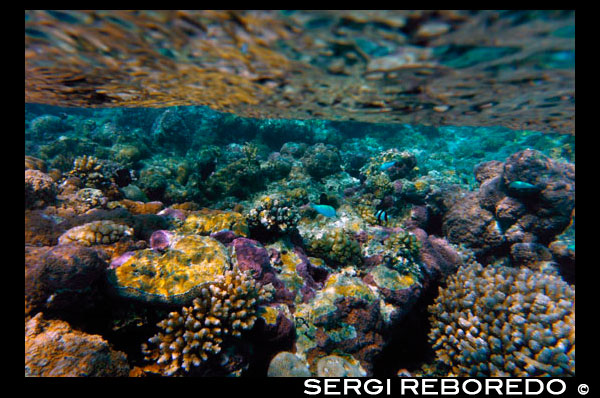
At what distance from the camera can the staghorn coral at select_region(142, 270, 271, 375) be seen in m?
3.71

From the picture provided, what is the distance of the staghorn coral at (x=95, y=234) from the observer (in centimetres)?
479

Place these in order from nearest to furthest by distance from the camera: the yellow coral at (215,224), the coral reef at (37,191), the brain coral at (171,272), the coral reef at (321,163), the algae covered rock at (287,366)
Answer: the brain coral at (171,272) < the algae covered rock at (287,366) < the coral reef at (37,191) < the yellow coral at (215,224) < the coral reef at (321,163)

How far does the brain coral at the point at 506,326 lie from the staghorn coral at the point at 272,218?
3.97 metres

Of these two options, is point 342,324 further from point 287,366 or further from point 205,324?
point 205,324

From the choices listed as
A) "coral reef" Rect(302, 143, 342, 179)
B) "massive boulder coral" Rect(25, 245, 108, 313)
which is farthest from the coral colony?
"coral reef" Rect(302, 143, 342, 179)

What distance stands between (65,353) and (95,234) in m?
2.47

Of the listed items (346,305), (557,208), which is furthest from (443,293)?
(557,208)

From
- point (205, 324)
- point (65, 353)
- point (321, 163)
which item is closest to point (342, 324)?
point (205, 324)

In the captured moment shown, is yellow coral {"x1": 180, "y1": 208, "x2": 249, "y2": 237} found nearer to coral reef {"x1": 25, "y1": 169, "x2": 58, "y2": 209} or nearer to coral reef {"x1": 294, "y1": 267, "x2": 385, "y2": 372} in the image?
coral reef {"x1": 294, "y1": 267, "x2": 385, "y2": 372}

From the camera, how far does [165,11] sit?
3.39 metres

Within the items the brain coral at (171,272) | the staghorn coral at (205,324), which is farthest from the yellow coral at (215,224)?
the staghorn coral at (205,324)

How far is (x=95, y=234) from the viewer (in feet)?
16.0

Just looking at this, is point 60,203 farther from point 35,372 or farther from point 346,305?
point 346,305

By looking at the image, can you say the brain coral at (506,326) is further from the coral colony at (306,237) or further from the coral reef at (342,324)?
the coral reef at (342,324)
